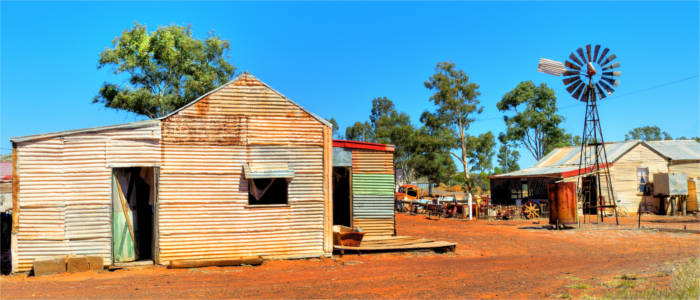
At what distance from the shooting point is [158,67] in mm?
29812

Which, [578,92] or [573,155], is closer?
[578,92]

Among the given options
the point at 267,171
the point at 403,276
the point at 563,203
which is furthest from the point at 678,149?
the point at 267,171

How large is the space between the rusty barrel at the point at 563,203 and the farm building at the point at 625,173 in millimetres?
7216

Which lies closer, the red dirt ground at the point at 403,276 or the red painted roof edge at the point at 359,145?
the red dirt ground at the point at 403,276

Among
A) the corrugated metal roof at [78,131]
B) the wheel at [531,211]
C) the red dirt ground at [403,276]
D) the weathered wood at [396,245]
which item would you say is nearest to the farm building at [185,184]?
the corrugated metal roof at [78,131]

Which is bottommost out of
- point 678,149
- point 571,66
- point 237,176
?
point 237,176

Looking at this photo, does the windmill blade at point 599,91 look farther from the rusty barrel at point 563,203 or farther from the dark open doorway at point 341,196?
the dark open doorway at point 341,196

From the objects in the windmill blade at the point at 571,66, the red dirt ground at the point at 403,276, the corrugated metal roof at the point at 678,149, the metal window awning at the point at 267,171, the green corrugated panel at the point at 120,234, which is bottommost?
Result: the red dirt ground at the point at 403,276

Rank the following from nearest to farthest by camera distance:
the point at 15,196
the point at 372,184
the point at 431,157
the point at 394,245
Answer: the point at 15,196
the point at 394,245
the point at 372,184
the point at 431,157

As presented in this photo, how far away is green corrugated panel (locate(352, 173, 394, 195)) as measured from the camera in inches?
688

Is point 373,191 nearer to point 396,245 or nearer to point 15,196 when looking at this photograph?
point 396,245

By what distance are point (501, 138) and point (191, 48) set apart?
3735 cm

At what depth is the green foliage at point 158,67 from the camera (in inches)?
1136

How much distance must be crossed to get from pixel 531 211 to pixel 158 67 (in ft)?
75.8
